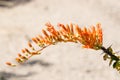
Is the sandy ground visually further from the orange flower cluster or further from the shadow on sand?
the orange flower cluster

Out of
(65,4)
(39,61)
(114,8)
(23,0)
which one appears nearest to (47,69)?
(39,61)

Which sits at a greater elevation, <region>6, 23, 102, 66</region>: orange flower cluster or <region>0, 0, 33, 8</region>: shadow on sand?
<region>6, 23, 102, 66</region>: orange flower cluster

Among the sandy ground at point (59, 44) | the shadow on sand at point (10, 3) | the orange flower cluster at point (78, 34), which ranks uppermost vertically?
the orange flower cluster at point (78, 34)

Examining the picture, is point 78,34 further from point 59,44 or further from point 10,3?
point 10,3

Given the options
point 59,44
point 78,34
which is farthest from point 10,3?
point 78,34

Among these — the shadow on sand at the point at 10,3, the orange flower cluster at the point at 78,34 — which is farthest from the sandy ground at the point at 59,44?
the orange flower cluster at the point at 78,34

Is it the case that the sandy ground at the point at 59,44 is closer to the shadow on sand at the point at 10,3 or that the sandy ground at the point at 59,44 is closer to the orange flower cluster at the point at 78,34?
the shadow on sand at the point at 10,3

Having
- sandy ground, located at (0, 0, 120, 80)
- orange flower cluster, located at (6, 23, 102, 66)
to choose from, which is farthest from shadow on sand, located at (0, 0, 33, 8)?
orange flower cluster, located at (6, 23, 102, 66)

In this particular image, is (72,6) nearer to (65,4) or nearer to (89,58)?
(65,4)
